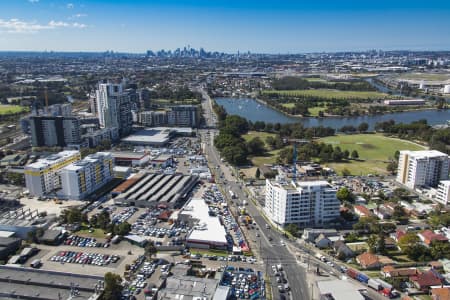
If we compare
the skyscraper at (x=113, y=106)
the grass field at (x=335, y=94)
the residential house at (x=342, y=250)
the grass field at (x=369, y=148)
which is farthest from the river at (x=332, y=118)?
the residential house at (x=342, y=250)

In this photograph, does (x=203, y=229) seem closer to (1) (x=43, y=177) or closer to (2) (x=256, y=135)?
(1) (x=43, y=177)

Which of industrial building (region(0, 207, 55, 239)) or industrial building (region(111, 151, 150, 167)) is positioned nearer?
industrial building (region(0, 207, 55, 239))

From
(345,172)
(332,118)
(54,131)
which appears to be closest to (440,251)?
(345,172)

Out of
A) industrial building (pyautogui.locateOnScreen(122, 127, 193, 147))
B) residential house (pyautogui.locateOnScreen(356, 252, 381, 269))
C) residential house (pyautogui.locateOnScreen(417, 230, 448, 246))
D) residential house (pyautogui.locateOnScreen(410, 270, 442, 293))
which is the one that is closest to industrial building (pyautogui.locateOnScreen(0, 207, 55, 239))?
residential house (pyautogui.locateOnScreen(356, 252, 381, 269))

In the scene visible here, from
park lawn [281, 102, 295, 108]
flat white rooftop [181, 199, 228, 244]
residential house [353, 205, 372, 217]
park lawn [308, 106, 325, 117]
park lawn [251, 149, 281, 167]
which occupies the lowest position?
park lawn [251, 149, 281, 167]

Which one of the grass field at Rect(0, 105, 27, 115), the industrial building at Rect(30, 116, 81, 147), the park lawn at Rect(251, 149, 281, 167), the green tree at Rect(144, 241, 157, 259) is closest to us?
the green tree at Rect(144, 241, 157, 259)

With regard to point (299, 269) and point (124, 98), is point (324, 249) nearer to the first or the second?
point (299, 269)

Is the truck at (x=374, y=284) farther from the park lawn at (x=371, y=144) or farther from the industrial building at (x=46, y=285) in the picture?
the park lawn at (x=371, y=144)

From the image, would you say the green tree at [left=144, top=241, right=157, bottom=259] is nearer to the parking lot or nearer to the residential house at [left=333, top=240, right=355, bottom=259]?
the parking lot

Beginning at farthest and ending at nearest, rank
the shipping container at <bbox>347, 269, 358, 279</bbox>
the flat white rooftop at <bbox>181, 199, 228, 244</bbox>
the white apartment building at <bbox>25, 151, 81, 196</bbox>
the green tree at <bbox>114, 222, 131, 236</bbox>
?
the white apartment building at <bbox>25, 151, 81, 196</bbox>
the green tree at <bbox>114, 222, 131, 236</bbox>
the flat white rooftop at <bbox>181, 199, 228, 244</bbox>
the shipping container at <bbox>347, 269, 358, 279</bbox>
